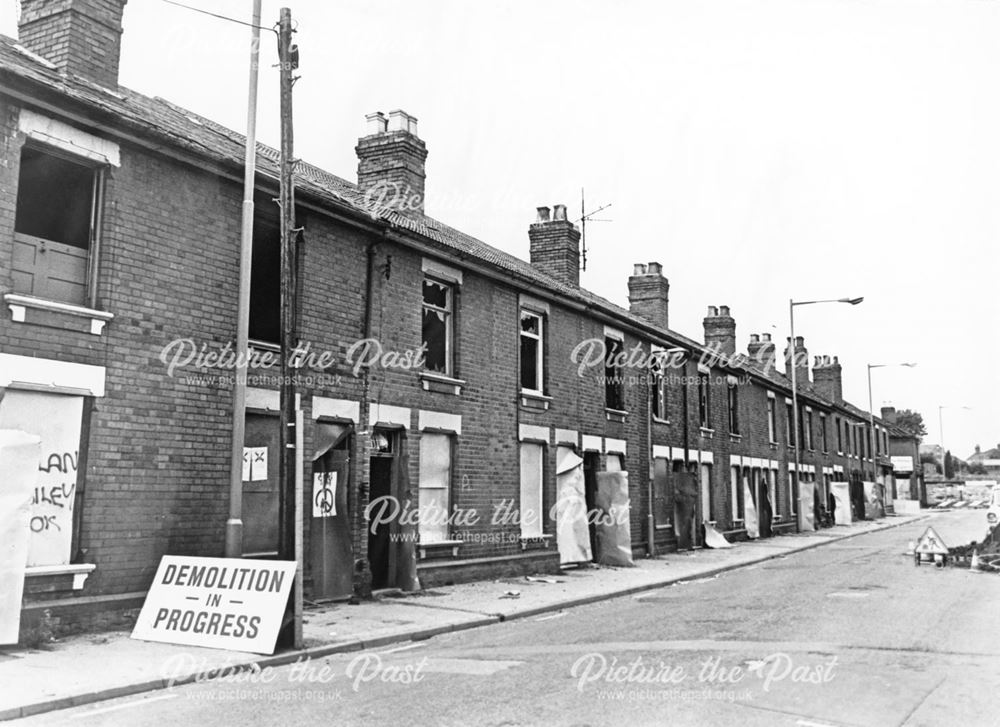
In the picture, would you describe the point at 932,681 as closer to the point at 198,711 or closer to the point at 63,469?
the point at 198,711

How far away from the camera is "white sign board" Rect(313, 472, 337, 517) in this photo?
13.0 m

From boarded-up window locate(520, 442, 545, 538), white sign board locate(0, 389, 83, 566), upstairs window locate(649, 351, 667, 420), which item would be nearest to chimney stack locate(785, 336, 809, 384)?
upstairs window locate(649, 351, 667, 420)

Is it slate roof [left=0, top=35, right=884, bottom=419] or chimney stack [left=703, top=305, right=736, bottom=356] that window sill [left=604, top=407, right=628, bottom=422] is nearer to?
slate roof [left=0, top=35, right=884, bottom=419]

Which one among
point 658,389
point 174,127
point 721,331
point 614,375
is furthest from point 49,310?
point 721,331

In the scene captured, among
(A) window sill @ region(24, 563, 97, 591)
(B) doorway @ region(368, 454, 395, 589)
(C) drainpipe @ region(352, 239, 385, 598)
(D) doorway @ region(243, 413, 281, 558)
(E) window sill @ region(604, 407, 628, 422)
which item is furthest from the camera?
(E) window sill @ region(604, 407, 628, 422)

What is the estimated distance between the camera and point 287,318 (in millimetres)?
10195

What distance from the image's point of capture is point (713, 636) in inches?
405

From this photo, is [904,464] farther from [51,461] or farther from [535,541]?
[51,461]

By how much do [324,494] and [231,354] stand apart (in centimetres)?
266

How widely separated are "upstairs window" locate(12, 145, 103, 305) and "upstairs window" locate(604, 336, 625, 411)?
14.0m

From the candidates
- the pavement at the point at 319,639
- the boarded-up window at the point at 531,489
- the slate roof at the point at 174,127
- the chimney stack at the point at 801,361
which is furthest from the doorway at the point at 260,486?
the chimney stack at the point at 801,361

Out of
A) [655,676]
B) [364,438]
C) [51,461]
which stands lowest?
[655,676]

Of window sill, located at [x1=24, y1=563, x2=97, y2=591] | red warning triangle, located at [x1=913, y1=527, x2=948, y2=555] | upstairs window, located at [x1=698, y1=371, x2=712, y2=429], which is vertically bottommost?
red warning triangle, located at [x1=913, y1=527, x2=948, y2=555]

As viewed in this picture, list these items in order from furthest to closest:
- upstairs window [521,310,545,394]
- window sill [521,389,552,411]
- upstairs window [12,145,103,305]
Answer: upstairs window [521,310,545,394], window sill [521,389,552,411], upstairs window [12,145,103,305]
